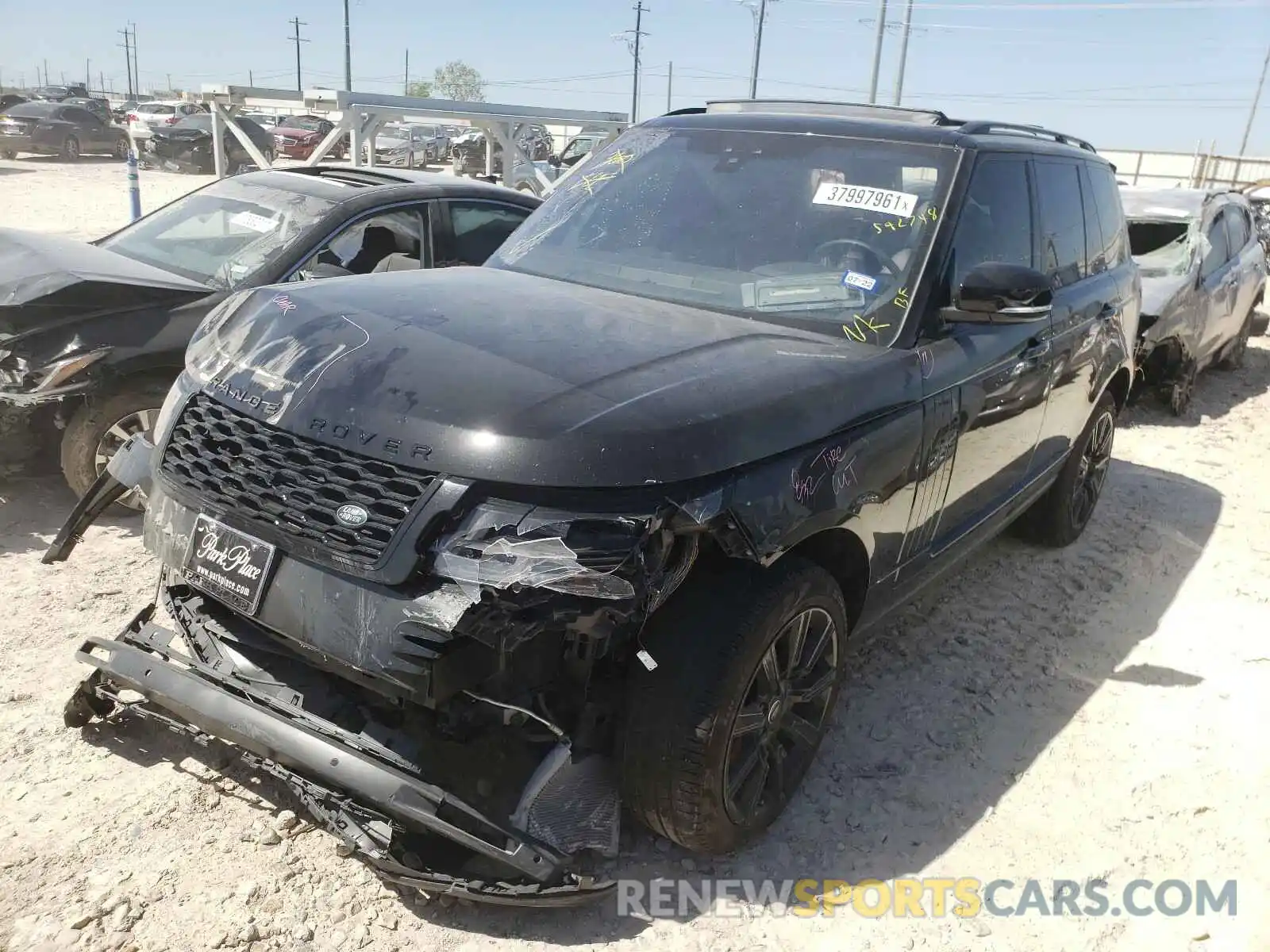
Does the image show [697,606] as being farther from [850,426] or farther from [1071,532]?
[1071,532]

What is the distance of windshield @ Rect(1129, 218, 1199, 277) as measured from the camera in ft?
28.4

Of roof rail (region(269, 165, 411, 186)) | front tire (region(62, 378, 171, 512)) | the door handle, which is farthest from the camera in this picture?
roof rail (region(269, 165, 411, 186))

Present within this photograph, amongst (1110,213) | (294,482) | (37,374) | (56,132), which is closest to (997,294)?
(294,482)

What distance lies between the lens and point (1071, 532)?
5547 mm

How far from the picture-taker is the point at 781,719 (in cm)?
295

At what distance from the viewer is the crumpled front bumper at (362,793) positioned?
2.33 m

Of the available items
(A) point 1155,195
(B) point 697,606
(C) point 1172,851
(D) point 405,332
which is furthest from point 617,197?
(A) point 1155,195

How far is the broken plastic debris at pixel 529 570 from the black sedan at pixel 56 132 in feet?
108

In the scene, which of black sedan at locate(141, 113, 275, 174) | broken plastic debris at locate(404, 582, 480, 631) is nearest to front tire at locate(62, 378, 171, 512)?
broken plastic debris at locate(404, 582, 480, 631)

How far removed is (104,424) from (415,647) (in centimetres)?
306

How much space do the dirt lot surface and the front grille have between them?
0.98 m

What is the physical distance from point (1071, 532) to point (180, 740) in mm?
4603

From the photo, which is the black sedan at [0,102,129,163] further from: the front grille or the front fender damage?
the front fender damage

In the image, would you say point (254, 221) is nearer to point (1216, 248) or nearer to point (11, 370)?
point (11, 370)
